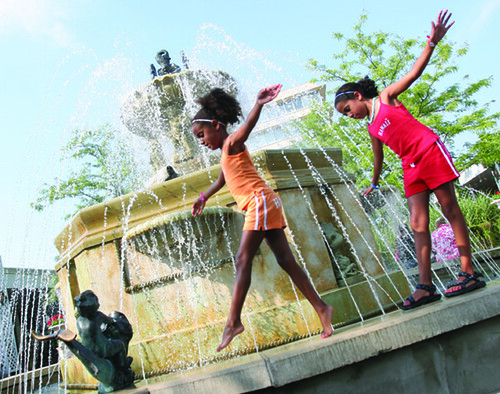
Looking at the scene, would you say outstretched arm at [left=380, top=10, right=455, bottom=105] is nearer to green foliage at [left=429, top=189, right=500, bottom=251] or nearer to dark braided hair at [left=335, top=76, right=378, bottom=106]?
dark braided hair at [left=335, top=76, right=378, bottom=106]

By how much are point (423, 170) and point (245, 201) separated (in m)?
1.31

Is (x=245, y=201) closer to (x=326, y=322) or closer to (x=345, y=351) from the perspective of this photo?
(x=326, y=322)

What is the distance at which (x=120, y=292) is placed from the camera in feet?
13.5

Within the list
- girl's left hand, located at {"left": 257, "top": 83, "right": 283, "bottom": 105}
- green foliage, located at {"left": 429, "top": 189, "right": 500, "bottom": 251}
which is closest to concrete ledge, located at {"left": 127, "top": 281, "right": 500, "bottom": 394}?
girl's left hand, located at {"left": 257, "top": 83, "right": 283, "bottom": 105}

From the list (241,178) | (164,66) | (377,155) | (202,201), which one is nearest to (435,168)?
(377,155)

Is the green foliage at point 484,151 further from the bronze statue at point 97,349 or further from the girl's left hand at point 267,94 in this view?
the bronze statue at point 97,349

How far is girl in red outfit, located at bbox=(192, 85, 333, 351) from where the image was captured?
276cm

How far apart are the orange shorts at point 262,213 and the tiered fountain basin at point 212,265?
36.3 inches

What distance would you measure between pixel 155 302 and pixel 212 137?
1878 millimetres

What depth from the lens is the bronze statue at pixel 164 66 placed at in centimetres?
766

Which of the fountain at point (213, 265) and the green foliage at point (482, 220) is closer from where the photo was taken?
the fountain at point (213, 265)

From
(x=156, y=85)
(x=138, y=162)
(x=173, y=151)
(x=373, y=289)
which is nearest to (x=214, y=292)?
(x=373, y=289)

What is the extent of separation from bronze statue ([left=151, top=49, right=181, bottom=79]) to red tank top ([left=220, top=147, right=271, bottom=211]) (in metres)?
5.25

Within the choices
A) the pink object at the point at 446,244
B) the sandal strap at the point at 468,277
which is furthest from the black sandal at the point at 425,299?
the pink object at the point at 446,244
